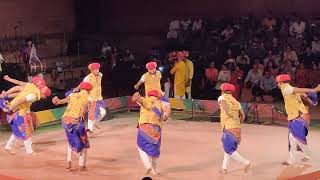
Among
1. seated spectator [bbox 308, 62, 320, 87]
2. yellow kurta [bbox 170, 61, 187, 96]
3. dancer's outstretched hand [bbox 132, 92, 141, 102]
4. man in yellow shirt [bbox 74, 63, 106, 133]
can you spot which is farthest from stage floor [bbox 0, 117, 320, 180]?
seated spectator [bbox 308, 62, 320, 87]

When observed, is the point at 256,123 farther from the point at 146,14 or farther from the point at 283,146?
the point at 146,14

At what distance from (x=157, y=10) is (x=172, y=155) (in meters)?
12.7

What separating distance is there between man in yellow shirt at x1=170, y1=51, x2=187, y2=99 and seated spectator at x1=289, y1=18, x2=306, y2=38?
419 cm

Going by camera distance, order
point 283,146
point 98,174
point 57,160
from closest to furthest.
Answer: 1. point 98,174
2. point 57,160
3. point 283,146

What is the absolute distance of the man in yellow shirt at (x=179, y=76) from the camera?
17.6 metres

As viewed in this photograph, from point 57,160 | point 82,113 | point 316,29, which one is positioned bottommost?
point 57,160

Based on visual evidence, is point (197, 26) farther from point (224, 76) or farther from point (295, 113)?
point (295, 113)

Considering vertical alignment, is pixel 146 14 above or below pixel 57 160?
above

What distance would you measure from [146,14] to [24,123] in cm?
1305

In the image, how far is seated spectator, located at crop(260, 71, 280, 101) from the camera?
60.7 feet

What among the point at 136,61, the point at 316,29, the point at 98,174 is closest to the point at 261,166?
the point at 98,174

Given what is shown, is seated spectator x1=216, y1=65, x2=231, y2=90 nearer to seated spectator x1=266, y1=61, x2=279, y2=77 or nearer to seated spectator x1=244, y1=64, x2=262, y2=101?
seated spectator x1=244, y1=64, x2=262, y2=101

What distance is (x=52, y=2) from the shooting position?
2388 cm

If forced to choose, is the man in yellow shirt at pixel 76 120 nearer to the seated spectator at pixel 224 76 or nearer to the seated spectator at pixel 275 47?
the seated spectator at pixel 224 76
